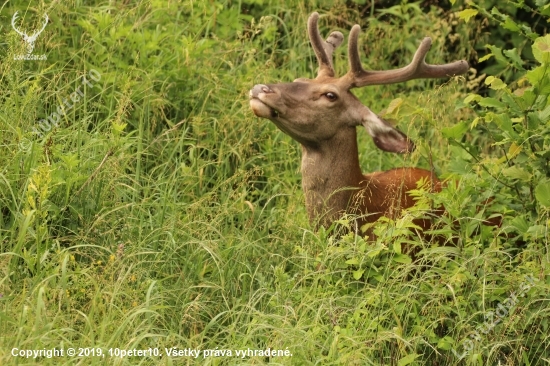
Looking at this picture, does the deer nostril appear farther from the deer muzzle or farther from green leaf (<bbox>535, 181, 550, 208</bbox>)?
green leaf (<bbox>535, 181, 550, 208</bbox>)

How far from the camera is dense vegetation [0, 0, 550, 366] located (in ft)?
15.2

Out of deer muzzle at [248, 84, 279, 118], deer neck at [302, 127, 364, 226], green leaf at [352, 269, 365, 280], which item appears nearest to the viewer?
green leaf at [352, 269, 365, 280]

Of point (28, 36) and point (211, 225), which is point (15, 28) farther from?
point (211, 225)

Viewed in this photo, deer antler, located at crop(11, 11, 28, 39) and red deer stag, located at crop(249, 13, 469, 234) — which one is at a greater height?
deer antler, located at crop(11, 11, 28, 39)

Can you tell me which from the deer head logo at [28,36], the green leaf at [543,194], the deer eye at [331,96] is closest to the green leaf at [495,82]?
the green leaf at [543,194]

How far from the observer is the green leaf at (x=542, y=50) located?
5.03 meters

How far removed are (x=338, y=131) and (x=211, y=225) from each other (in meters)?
0.98

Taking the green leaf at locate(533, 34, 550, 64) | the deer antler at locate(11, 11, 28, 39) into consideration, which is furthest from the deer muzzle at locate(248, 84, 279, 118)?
the green leaf at locate(533, 34, 550, 64)

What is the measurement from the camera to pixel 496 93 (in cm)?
796

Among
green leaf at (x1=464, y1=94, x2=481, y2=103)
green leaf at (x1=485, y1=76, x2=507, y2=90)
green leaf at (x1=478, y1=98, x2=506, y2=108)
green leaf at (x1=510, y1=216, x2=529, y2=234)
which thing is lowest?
green leaf at (x1=510, y1=216, x2=529, y2=234)

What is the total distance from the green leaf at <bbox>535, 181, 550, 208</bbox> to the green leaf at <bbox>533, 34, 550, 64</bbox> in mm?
523

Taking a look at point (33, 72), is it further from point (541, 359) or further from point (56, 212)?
point (541, 359)

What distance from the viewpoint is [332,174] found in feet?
19.8

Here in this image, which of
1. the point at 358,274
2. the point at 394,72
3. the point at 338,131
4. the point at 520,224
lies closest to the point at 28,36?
the point at 338,131
